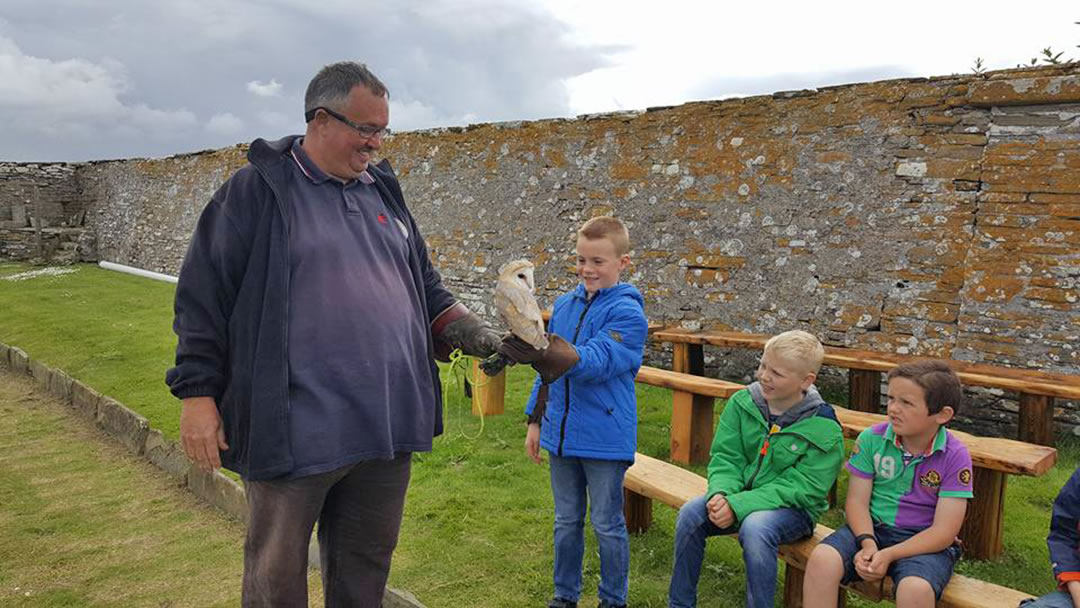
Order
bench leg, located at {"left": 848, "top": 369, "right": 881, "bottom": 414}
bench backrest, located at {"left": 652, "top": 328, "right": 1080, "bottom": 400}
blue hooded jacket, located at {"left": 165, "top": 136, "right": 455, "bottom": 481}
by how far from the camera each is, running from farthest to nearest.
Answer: bench leg, located at {"left": 848, "top": 369, "right": 881, "bottom": 414} < bench backrest, located at {"left": 652, "top": 328, "right": 1080, "bottom": 400} < blue hooded jacket, located at {"left": 165, "top": 136, "right": 455, "bottom": 481}

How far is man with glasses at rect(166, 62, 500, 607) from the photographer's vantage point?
2105 millimetres

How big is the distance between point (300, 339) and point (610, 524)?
145 cm

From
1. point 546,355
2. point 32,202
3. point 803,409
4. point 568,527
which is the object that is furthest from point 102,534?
point 32,202

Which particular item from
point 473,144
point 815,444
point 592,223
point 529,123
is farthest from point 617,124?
point 815,444

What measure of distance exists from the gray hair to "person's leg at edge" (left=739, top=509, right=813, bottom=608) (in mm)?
1921

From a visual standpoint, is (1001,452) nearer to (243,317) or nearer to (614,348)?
(614,348)

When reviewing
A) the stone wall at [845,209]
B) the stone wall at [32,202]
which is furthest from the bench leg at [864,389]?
the stone wall at [32,202]

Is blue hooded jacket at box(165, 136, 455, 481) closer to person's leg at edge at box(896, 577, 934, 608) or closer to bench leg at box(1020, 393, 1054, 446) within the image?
person's leg at edge at box(896, 577, 934, 608)

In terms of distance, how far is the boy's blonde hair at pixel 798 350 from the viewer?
286 centimetres

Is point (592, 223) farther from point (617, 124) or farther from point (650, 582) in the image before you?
point (617, 124)

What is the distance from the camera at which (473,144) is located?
9.29 meters

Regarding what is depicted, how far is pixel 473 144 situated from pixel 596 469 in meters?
6.87

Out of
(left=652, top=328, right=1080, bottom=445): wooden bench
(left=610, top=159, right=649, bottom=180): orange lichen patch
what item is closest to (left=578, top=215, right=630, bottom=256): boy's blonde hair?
(left=652, top=328, right=1080, bottom=445): wooden bench

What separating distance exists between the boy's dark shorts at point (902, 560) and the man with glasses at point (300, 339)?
4.92 ft
